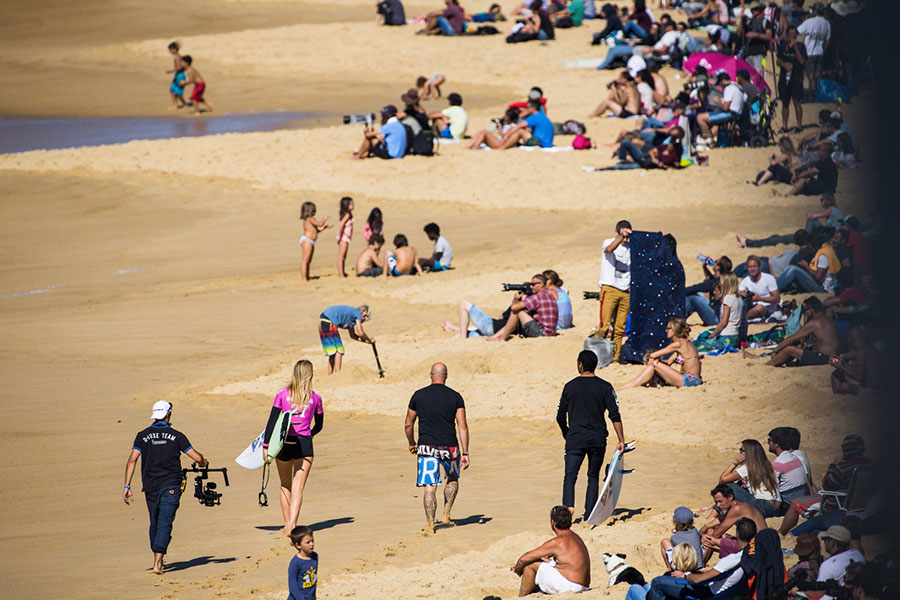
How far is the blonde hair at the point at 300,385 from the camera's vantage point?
8.28 meters

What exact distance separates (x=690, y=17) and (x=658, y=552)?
33373 millimetres

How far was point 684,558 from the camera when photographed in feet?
21.0

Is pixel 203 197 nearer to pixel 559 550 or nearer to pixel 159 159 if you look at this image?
pixel 159 159

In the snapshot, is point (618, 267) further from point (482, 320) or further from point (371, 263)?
point (371, 263)

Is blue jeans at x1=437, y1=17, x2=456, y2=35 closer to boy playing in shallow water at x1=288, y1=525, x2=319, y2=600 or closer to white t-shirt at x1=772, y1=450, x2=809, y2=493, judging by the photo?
white t-shirt at x1=772, y1=450, x2=809, y2=493

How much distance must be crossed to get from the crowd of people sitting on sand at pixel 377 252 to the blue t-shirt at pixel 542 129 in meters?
8.30

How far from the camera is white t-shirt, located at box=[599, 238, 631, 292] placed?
12.9m

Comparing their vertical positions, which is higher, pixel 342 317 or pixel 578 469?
pixel 342 317

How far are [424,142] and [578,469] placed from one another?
18.0 metres

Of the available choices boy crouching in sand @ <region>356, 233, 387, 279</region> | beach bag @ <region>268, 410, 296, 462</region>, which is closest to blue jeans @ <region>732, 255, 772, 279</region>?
boy crouching in sand @ <region>356, 233, 387, 279</region>

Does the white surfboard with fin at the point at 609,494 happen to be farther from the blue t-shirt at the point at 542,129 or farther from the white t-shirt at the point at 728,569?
the blue t-shirt at the point at 542,129

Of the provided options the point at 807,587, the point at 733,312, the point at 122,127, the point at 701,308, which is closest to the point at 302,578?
the point at 807,587

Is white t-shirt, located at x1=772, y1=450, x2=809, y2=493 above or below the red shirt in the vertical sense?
below

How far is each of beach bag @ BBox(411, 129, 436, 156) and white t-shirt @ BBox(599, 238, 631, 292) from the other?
13.1 meters
